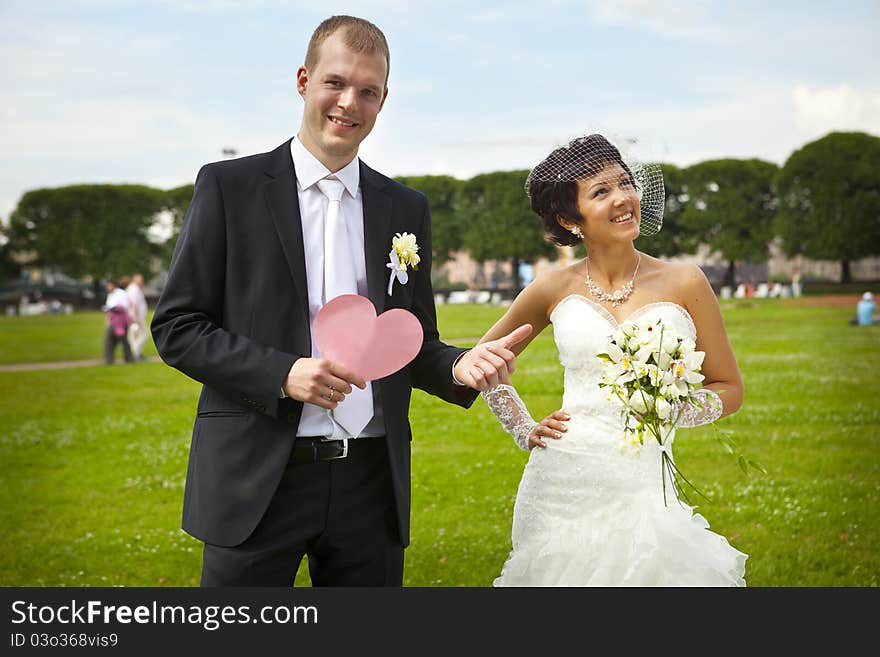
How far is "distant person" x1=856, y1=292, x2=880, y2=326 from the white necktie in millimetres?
22413

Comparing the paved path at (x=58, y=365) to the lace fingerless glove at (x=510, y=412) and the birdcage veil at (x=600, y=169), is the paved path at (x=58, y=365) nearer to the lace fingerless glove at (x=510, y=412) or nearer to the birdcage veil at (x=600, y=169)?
the lace fingerless glove at (x=510, y=412)

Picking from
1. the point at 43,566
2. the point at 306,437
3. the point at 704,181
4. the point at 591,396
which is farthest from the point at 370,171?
the point at 704,181

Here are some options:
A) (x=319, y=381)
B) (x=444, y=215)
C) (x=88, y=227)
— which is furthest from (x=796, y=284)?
(x=88, y=227)

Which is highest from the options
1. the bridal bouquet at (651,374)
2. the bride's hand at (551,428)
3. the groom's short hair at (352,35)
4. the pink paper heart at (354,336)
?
the groom's short hair at (352,35)

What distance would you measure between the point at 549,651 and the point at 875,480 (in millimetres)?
6838

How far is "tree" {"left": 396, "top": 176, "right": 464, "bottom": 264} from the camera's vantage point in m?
16.0

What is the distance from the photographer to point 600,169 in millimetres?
3506

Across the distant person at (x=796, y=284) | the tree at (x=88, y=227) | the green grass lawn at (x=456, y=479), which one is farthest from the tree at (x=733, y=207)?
the tree at (x=88, y=227)

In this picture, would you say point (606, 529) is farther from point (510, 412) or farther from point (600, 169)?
point (600, 169)

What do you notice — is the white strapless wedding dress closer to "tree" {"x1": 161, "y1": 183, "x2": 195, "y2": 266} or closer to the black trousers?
the black trousers

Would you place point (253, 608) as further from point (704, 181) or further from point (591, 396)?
point (704, 181)

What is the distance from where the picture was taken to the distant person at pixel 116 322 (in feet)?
61.9

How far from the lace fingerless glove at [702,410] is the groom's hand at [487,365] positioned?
2.67ft

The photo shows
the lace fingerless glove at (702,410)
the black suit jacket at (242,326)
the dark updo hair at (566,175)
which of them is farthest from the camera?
the dark updo hair at (566,175)
